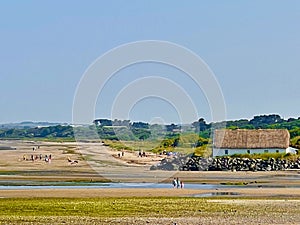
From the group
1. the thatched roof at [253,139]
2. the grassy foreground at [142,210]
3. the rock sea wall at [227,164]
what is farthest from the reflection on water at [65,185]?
the thatched roof at [253,139]

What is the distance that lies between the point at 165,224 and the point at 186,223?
3.13 ft

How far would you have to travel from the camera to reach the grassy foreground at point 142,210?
3256 cm

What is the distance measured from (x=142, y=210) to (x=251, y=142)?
6039 centimetres

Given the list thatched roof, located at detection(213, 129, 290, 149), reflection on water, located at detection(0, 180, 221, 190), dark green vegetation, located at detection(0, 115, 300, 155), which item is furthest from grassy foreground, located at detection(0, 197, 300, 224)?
dark green vegetation, located at detection(0, 115, 300, 155)

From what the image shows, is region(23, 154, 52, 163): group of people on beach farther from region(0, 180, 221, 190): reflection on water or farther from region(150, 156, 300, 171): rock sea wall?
region(0, 180, 221, 190): reflection on water

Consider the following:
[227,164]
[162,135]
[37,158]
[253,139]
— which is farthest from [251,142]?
[162,135]

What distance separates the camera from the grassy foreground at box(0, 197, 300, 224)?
32562 millimetres

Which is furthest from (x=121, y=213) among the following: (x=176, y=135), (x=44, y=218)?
(x=176, y=135)

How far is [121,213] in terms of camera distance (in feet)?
117

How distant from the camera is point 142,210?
3712 centimetres

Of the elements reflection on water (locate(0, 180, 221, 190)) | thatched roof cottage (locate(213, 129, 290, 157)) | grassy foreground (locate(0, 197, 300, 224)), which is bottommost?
grassy foreground (locate(0, 197, 300, 224))

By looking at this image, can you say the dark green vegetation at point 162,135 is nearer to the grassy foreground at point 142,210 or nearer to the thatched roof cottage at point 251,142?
the thatched roof cottage at point 251,142

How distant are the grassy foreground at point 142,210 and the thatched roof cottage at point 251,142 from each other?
5057 centimetres

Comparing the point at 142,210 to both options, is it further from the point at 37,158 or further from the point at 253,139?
the point at 37,158
